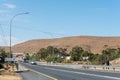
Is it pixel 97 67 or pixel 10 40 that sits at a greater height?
pixel 10 40

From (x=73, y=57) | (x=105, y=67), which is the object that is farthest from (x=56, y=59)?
(x=105, y=67)

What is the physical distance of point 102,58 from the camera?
350ft

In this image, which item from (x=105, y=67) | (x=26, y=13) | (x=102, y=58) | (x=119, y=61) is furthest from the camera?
(x=102, y=58)

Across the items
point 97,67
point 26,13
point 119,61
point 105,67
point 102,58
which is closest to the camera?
point 26,13

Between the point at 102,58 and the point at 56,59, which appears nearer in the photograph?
the point at 102,58

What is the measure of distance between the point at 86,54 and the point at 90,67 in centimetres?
8329

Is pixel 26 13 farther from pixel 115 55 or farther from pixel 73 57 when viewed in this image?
pixel 73 57

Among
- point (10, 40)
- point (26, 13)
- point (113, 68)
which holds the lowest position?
point (113, 68)

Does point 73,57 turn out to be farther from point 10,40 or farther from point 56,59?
point 10,40

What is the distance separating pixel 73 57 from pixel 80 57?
316cm

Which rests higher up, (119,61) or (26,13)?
(26,13)

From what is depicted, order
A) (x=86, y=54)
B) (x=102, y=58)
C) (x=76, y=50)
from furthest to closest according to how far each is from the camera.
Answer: (x=76, y=50), (x=86, y=54), (x=102, y=58)

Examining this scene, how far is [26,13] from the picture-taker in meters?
55.2

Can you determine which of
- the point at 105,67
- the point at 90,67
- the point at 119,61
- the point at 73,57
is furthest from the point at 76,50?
the point at 105,67
